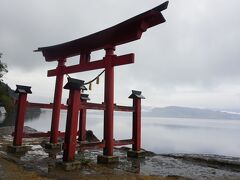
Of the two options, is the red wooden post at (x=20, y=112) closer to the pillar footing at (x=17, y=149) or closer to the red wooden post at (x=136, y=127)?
the pillar footing at (x=17, y=149)

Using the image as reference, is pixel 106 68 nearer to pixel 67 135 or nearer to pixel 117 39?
pixel 117 39

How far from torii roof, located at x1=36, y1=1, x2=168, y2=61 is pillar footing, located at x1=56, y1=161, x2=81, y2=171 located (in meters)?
4.44

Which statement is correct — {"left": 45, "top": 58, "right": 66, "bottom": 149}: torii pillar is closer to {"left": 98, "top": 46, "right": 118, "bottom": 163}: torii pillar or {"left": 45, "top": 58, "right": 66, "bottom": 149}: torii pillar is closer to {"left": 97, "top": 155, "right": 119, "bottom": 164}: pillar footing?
{"left": 98, "top": 46, "right": 118, "bottom": 163}: torii pillar

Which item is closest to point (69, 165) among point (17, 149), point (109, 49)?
point (17, 149)

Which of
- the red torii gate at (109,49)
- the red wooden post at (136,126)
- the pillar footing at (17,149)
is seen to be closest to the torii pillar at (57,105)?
the red torii gate at (109,49)

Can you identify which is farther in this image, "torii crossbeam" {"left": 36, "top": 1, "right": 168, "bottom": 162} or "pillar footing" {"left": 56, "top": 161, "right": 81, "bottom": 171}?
"torii crossbeam" {"left": 36, "top": 1, "right": 168, "bottom": 162}

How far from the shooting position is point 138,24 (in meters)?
7.94

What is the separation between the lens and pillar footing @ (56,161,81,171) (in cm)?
711

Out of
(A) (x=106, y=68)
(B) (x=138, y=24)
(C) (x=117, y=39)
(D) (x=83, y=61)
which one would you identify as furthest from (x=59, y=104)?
(B) (x=138, y=24)

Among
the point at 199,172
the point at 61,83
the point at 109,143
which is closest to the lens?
the point at 199,172

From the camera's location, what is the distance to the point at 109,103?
8734 millimetres

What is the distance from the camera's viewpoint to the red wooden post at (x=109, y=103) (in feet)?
28.3

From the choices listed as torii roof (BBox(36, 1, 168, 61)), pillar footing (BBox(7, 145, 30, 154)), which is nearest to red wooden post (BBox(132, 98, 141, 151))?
torii roof (BBox(36, 1, 168, 61))

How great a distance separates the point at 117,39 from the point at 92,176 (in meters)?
4.85
